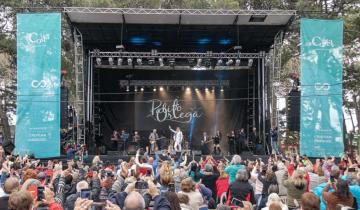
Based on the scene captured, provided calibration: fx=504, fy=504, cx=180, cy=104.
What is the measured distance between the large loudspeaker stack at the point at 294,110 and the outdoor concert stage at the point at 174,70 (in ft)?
4.78

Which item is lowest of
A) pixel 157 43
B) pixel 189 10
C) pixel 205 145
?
pixel 205 145

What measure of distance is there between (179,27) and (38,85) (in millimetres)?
5415

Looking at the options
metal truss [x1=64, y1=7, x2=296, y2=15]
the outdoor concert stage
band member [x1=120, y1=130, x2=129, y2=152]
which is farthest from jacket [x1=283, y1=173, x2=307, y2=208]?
band member [x1=120, y1=130, x2=129, y2=152]

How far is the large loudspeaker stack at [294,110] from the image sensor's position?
17.7 metres

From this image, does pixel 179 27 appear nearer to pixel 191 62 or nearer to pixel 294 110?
pixel 191 62

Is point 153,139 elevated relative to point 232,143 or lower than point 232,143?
elevated

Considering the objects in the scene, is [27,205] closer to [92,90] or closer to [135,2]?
[92,90]

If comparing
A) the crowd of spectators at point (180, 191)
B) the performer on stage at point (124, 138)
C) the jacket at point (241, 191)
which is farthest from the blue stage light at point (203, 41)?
the jacket at point (241, 191)

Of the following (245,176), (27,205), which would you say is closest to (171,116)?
(245,176)

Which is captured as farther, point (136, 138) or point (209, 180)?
point (136, 138)

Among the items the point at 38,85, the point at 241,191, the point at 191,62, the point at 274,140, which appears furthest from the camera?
the point at 191,62

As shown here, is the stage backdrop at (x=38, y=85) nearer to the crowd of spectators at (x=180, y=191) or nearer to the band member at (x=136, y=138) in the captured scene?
the band member at (x=136, y=138)

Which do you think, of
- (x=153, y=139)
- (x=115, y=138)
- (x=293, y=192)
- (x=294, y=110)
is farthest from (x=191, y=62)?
(x=293, y=192)

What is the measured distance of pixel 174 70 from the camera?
21.7 metres
